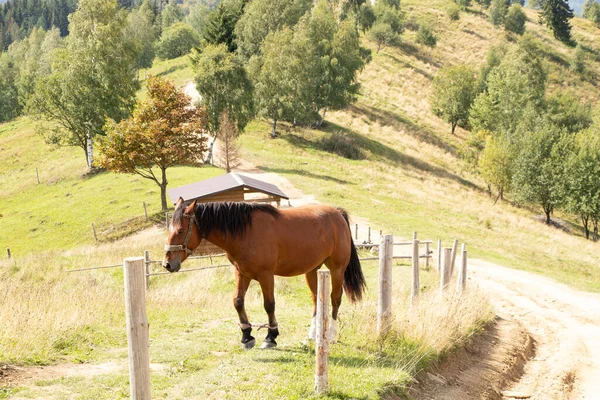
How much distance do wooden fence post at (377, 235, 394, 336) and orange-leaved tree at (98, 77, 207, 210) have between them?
1020 inches

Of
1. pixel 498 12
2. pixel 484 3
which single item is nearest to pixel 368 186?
pixel 498 12

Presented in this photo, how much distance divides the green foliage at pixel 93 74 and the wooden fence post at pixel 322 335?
38.8m

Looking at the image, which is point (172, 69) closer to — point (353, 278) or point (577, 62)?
point (577, 62)

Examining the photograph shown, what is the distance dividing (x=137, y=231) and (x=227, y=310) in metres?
20.9

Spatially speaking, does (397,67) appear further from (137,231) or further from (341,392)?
(341,392)

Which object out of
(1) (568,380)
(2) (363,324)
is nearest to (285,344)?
(2) (363,324)

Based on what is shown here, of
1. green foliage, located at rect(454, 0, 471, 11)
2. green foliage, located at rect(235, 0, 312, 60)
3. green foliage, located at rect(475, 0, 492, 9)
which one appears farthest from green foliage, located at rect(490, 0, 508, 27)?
green foliage, located at rect(235, 0, 312, 60)

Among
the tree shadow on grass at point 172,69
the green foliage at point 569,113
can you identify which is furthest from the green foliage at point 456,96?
the tree shadow on grass at point 172,69

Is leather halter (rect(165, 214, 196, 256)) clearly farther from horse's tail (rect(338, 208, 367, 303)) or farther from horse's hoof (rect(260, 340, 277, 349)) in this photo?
horse's tail (rect(338, 208, 367, 303))

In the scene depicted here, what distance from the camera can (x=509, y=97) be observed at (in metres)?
64.6

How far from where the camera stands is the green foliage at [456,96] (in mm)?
74625

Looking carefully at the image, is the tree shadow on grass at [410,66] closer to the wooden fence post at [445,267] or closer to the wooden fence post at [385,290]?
the wooden fence post at [445,267]

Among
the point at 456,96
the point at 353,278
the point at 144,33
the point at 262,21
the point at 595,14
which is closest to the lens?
the point at 353,278

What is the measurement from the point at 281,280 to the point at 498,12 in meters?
116
